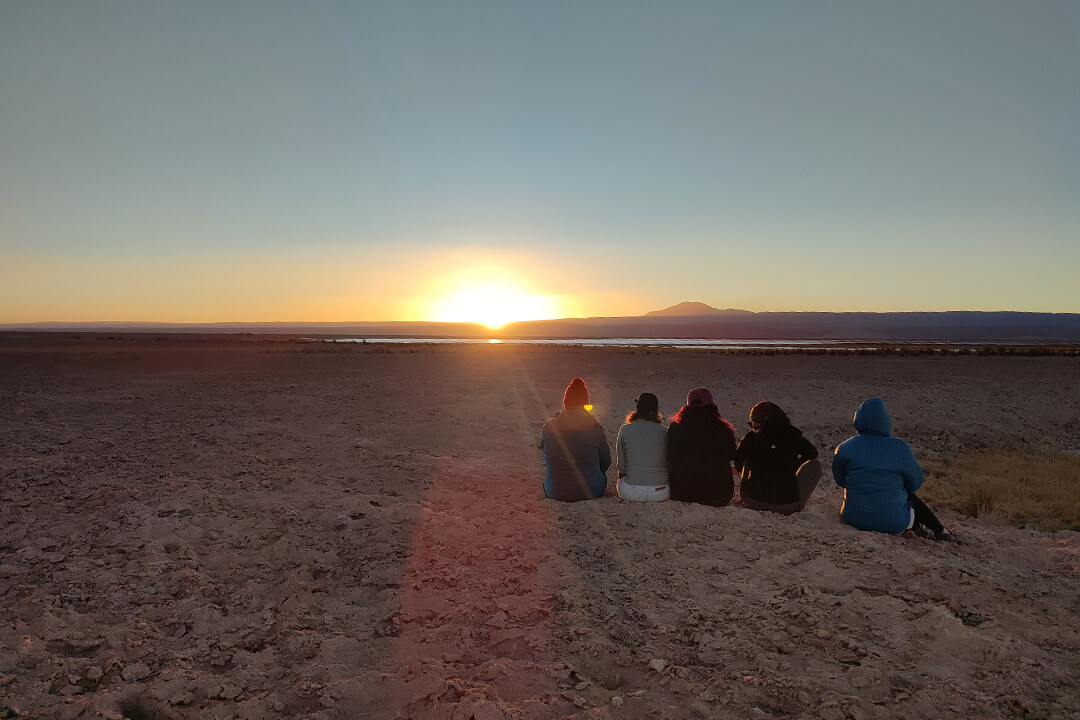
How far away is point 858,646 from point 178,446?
9844mm

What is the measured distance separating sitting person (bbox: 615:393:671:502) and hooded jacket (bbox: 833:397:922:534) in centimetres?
172

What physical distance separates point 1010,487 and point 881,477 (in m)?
4.55

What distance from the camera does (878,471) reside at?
596cm

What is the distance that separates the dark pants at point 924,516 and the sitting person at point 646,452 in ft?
7.71

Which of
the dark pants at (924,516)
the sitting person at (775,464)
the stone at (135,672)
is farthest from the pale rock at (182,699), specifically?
the dark pants at (924,516)

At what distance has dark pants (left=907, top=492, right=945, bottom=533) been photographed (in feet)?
19.9

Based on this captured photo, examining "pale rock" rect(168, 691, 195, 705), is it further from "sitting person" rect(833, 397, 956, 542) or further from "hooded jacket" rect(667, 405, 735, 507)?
"sitting person" rect(833, 397, 956, 542)

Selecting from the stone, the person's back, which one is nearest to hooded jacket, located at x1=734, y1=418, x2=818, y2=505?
the person's back

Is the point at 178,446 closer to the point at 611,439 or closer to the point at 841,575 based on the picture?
the point at 611,439

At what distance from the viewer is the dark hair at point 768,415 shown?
623 centimetres

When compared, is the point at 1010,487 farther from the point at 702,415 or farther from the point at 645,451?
the point at 645,451

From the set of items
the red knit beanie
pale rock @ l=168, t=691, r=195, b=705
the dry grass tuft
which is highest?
the red knit beanie

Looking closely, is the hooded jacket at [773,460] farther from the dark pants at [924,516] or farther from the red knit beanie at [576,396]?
the red knit beanie at [576,396]

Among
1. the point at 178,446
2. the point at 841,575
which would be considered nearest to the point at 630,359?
the point at 178,446
